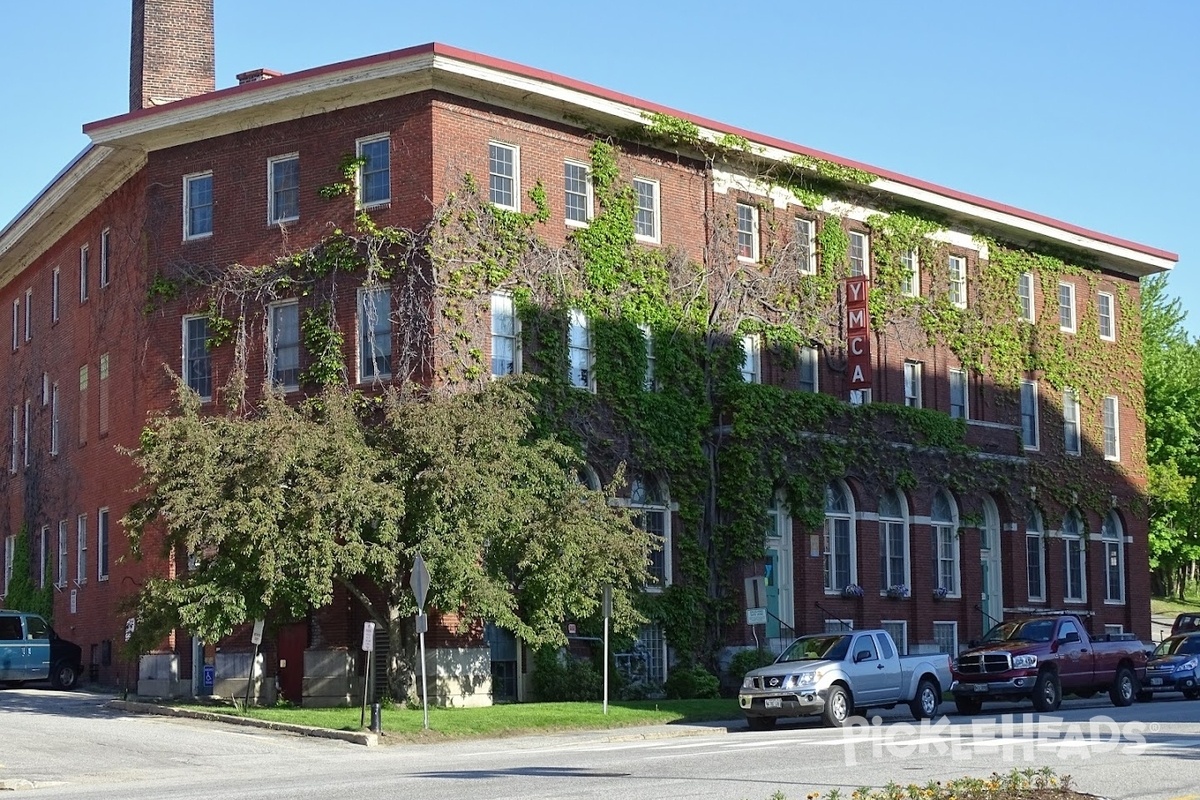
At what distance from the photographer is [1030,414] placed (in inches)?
2045

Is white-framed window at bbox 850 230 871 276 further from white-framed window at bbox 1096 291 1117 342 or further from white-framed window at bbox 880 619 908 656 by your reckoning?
white-framed window at bbox 1096 291 1117 342

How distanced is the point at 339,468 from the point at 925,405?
895 inches

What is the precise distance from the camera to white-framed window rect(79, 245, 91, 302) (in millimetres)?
44969

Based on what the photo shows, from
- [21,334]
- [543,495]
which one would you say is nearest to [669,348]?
[543,495]

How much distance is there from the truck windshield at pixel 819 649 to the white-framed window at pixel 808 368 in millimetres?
14532

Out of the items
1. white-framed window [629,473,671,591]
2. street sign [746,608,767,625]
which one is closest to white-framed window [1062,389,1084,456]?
white-framed window [629,473,671,591]

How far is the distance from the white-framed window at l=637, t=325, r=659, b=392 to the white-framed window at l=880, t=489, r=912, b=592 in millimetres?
9204

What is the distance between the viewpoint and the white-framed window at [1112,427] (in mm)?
55031

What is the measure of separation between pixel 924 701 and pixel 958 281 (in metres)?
21.5

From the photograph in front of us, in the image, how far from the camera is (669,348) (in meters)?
40.3

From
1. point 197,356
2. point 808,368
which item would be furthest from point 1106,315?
point 197,356

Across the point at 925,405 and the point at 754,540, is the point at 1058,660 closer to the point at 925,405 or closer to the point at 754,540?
the point at 754,540

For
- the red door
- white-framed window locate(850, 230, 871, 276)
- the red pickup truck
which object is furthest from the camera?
white-framed window locate(850, 230, 871, 276)

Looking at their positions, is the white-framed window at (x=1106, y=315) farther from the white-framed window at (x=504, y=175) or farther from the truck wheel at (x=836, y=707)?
the truck wheel at (x=836, y=707)
